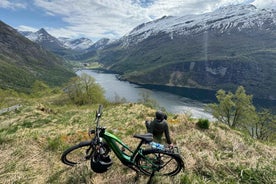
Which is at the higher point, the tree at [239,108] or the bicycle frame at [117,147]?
the bicycle frame at [117,147]

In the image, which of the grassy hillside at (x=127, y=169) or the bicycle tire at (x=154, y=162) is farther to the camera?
the grassy hillside at (x=127, y=169)

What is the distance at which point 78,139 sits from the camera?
9633mm

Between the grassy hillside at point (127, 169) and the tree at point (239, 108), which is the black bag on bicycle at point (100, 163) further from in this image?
the tree at point (239, 108)

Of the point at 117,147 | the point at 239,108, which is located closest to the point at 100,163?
the point at 117,147

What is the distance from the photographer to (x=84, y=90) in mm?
60188

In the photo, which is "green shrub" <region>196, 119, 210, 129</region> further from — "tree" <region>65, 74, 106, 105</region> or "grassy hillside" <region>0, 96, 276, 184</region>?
"tree" <region>65, 74, 106, 105</region>

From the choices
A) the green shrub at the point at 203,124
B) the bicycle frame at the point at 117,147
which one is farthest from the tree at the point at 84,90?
the bicycle frame at the point at 117,147

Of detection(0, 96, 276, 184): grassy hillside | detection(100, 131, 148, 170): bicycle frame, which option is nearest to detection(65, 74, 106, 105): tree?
detection(0, 96, 276, 184): grassy hillside

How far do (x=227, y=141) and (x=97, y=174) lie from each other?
Answer: 6907 millimetres

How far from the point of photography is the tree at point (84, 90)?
189ft

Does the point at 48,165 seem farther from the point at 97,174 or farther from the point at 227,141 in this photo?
the point at 227,141

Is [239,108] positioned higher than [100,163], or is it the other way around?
[100,163]

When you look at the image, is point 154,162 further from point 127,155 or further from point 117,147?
point 117,147

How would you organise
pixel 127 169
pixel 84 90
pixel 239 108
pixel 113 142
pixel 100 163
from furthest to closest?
pixel 84 90
pixel 239 108
pixel 127 169
pixel 113 142
pixel 100 163
